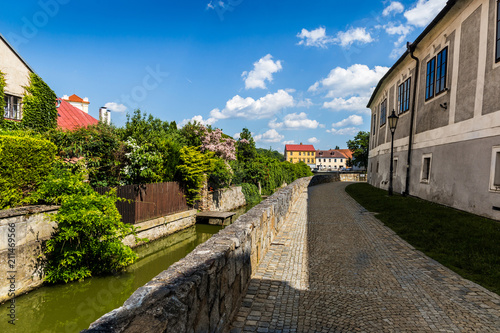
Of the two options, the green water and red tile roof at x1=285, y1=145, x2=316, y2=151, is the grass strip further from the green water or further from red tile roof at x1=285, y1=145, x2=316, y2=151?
red tile roof at x1=285, y1=145, x2=316, y2=151

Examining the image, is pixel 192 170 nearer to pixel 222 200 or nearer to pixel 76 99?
pixel 222 200

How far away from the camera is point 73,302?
22.1 feet

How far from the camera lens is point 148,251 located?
1088cm

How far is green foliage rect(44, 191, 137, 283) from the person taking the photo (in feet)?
23.4

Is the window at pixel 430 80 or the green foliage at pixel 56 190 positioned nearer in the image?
the green foliage at pixel 56 190

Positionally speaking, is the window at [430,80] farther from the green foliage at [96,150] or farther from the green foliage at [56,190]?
the green foliage at [96,150]

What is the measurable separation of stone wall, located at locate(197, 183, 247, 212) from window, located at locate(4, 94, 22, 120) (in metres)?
10.3

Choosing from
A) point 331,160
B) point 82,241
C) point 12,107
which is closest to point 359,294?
point 82,241

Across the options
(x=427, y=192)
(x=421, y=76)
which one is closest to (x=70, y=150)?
(x=427, y=192)

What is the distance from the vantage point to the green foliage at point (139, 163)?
12.0m

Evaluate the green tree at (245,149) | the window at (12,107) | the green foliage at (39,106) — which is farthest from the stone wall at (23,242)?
the green tree at (245,149)

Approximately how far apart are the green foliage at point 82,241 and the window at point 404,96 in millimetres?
14232

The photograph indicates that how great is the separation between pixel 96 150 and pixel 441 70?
1455cm

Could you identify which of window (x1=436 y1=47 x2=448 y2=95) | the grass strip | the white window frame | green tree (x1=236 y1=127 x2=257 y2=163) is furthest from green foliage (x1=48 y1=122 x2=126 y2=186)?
green tree (x1=236 y1=127 x2=257 y2=163)
